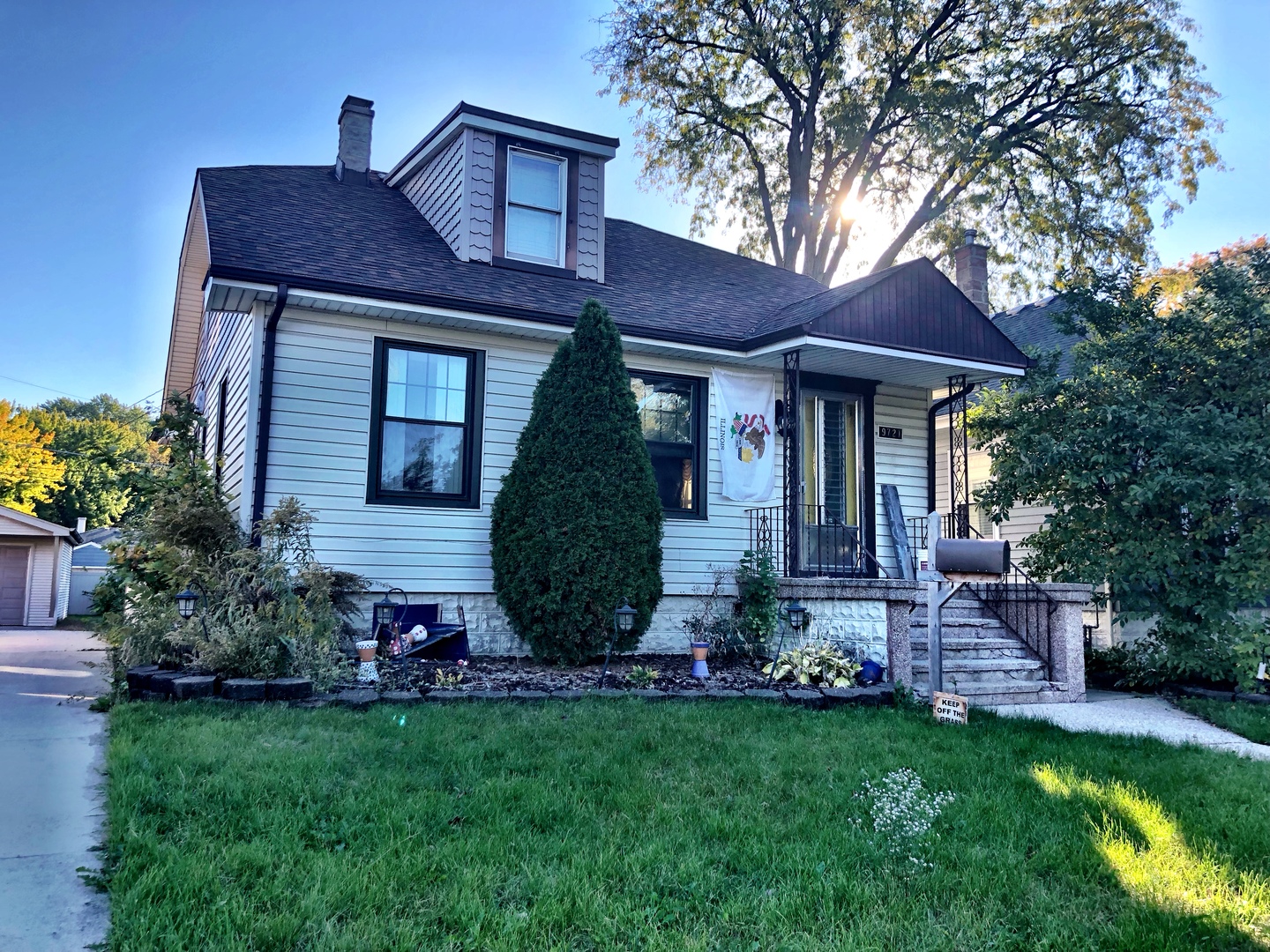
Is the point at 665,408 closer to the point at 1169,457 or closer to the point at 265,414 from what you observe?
the point at 265,414

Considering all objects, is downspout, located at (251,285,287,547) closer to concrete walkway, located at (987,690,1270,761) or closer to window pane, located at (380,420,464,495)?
window pane, located at (380,420,464,495)

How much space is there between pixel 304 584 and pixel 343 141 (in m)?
6.74

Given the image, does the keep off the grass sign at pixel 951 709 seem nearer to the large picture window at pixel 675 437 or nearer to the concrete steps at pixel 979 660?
the concrete steps at pixel 979 660

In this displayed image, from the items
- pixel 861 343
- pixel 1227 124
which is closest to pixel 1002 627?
pixel 861 343

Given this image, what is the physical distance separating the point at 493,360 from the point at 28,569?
61.1 feet

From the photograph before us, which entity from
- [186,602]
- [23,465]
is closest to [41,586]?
[23,465]

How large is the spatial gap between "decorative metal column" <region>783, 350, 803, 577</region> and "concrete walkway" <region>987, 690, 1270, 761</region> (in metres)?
2.37

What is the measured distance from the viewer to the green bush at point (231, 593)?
613cm

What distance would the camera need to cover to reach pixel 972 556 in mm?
6148

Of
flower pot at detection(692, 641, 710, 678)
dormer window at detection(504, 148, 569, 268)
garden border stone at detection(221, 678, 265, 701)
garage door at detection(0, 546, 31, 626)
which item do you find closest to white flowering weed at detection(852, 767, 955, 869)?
flower pot at detection(692, 641, 710, 678)

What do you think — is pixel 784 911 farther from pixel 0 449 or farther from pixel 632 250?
pixel 0 449

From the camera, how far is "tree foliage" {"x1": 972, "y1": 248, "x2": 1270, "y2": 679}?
7535 millimetres

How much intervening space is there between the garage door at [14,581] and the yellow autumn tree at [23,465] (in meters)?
4.57

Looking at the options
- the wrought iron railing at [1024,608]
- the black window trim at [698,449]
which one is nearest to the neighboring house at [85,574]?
the black window trim at [698,449]
